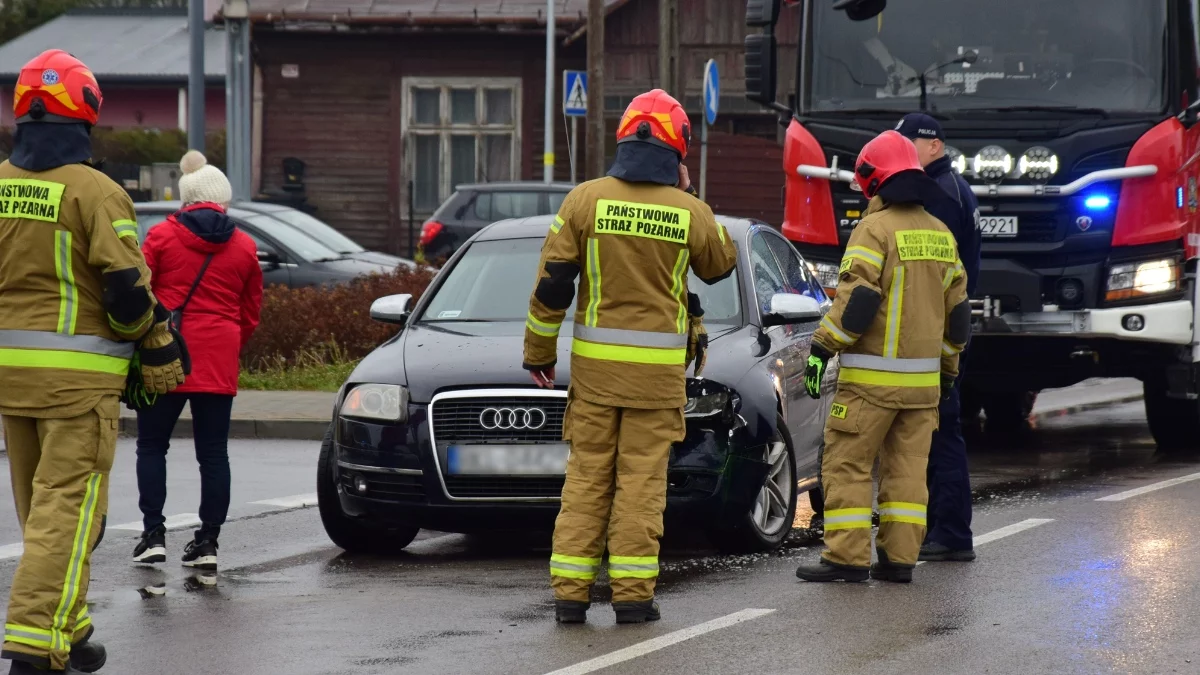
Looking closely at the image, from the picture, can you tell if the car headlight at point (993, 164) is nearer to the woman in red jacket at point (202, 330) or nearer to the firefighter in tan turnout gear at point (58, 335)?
the woman in red jacket at point (202, 330)

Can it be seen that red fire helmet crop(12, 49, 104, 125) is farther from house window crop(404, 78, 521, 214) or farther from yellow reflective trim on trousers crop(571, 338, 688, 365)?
house window crop(404, 78, 521, 214)

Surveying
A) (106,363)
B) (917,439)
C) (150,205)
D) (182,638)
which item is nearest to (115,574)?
(182,638)

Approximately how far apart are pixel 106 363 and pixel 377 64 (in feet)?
85.8

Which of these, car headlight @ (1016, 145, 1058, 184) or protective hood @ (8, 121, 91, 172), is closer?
protective hood @ (8, 121, 91, 172)

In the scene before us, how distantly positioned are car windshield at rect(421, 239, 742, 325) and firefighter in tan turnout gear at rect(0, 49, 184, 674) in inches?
131

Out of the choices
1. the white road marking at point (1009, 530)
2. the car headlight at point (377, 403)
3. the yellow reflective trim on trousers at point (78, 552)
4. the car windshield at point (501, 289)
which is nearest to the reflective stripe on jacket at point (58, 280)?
the yellow reflective trim on trousers at point (78, 552)

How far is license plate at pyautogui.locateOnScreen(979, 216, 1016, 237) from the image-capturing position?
1136 cm

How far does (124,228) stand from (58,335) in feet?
1.22

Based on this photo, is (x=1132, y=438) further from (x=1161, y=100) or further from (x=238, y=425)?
(x=238, y=425)

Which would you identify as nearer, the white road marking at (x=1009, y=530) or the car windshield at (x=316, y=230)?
the white road marking at (x=1009, y=530)

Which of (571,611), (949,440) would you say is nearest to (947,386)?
(949,440)

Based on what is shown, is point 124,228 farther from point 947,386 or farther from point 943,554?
point 943,554

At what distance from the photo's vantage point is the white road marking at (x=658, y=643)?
5.95 metres

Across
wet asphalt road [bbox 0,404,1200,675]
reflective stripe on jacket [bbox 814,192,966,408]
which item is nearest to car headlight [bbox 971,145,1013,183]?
wet asphalt road [bbox 0,404,1200,675]
